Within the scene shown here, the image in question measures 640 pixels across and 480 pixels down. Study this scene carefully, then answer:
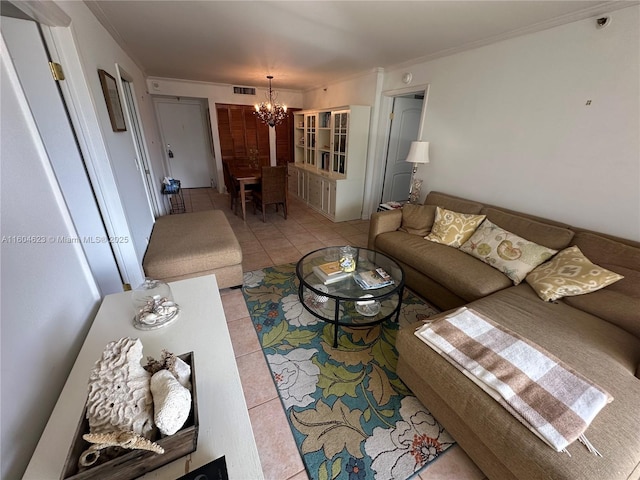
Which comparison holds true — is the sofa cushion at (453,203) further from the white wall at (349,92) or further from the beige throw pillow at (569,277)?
the white wall at (349,92)

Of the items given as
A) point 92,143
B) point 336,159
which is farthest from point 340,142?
point 92,143

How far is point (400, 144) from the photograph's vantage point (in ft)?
13.1

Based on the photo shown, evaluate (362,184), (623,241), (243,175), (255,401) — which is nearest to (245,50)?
(243,175)

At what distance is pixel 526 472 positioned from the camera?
91 centimetres

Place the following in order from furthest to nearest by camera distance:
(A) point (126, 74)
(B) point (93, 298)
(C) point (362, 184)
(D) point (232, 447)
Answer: (C) point (362, 184) → (A) point (126, 74) → (B) point (93, 298) → (D) point (232, 447)

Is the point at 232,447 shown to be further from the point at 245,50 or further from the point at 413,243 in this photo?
the point at 245,50

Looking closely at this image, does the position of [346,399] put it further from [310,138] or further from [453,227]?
[310,138]

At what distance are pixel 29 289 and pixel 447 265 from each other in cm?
235

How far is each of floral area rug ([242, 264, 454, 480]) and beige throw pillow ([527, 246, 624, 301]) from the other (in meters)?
0.80

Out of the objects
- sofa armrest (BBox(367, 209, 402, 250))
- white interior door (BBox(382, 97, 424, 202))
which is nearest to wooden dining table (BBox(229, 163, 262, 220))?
white interior door (BBox(382, 97, 424, 202))

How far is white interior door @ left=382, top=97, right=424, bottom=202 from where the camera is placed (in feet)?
12.4

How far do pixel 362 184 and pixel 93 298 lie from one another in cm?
369

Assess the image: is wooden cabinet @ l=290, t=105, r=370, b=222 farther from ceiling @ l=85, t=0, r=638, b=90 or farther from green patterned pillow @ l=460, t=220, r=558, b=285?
green patterned pillow @ l=460, t=220, r=558, b=285

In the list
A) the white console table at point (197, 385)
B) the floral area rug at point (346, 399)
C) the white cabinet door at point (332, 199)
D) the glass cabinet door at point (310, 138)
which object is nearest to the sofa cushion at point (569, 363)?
the floral area rug at point (346, 399)
